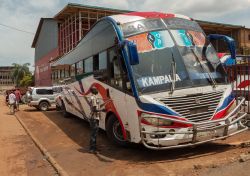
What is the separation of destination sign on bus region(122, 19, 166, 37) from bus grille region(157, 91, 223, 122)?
6.37 feet

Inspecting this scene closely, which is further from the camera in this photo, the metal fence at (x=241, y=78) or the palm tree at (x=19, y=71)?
the palm tree at (x=19, y=71)

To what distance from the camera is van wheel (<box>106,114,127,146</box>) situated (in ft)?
33.1

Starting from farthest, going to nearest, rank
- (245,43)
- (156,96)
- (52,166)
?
(245,43)
(52,166)
(156,96)

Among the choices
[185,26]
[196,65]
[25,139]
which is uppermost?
[185,26]

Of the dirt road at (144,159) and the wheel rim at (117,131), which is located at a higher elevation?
the wheel rim at (117,131)

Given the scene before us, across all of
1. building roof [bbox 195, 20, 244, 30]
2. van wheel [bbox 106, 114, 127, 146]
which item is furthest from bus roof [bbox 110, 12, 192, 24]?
building roof [bbox 195, 20, 244, 30]

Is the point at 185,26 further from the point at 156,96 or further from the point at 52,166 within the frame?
the point at 52,166

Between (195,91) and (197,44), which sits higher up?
(197,44)

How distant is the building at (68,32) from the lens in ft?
Answer: 106

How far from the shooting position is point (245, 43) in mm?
43312

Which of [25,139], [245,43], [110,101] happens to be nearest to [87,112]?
[25,139]

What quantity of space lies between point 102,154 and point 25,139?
186 inches

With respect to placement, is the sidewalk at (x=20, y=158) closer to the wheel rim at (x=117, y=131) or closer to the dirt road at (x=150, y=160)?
the dirt road at (x=150, y=160)

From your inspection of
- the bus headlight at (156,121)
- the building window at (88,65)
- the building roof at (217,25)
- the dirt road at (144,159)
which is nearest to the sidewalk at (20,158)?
the dirt road at (144,159)
